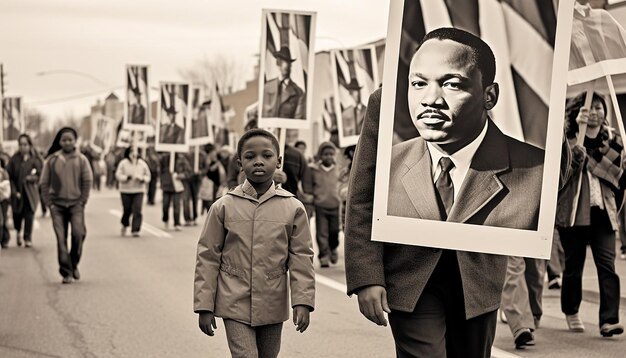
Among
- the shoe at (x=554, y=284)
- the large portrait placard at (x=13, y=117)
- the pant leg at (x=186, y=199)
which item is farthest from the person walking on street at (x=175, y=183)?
the shoe at (x=554, y=284)

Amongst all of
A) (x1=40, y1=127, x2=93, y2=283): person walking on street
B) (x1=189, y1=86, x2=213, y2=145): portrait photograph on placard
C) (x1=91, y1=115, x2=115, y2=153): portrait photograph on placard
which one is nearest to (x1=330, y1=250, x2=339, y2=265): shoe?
(x1=40, y1=127, x2=93, y2=283): person walking on street

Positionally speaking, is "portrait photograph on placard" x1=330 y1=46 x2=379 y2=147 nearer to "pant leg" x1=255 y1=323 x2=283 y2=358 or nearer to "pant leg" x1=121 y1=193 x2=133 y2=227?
"pant leg" x1=121 y1=193 x2=133 y2=227

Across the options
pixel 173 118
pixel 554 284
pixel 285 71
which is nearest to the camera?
pixel 554 284

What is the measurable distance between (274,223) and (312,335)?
4.00 meters

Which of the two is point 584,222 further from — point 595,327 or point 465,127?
point 465,127

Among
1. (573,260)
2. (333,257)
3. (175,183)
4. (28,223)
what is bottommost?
(28,223)

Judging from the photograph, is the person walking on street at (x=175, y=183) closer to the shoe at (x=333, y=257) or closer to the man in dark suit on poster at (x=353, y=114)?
the man in dark suit on poster at (x=353, y=114)

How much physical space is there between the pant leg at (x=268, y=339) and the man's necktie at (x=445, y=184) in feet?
6.52

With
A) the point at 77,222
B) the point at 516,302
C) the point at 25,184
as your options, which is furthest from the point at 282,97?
the point at 25,184

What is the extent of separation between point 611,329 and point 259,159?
14.7ft

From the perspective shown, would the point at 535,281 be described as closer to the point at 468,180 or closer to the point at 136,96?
the point at 468,180

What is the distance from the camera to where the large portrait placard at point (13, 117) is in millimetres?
34250

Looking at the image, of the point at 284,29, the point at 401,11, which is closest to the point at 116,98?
the point at 284,29

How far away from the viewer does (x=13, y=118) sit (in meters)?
34.4
